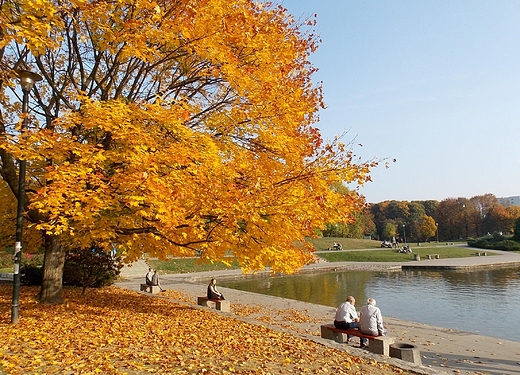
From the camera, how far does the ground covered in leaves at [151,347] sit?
228 inches

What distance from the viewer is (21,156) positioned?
7438mm

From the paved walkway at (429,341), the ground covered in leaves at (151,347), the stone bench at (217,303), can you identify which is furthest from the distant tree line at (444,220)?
the ground covered in leaves at (151,347)

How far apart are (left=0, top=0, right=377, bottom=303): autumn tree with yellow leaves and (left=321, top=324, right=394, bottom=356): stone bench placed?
1859mm

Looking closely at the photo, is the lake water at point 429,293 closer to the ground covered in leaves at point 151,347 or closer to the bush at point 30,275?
the ground covered in leaves at point 151,347

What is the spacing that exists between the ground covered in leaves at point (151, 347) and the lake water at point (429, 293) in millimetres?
8562

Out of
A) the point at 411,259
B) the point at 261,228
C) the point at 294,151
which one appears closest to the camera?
the point at 261,228

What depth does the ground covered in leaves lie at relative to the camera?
19.0ft

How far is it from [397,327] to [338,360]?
21.9 feet

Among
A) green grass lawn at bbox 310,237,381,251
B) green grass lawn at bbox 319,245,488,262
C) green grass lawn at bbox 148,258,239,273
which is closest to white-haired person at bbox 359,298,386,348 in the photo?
green grass lawn at bbox 148,258,239,273

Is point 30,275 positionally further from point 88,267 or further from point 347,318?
point 347,318

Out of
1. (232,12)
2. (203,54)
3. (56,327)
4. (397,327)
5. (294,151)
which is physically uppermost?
(232,12)

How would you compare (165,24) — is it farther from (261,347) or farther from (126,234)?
(261,347)

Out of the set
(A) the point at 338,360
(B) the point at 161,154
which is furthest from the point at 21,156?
(A) the point at 338,360

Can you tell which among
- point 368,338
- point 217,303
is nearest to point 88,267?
point 217,303
